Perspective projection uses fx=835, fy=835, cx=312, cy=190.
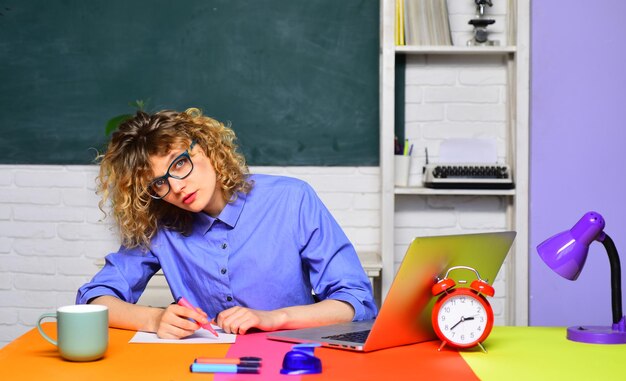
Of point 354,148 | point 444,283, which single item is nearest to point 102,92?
point 354,148

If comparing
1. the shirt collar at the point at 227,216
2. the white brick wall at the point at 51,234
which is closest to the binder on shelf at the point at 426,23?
the white brick wall at the point at 51,234

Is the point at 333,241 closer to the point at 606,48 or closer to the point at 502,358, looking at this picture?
the point at 502,358

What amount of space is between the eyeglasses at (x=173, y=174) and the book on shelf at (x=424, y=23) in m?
1.60

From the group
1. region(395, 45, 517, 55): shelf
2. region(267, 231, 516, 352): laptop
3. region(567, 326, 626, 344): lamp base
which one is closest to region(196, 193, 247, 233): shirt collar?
region(267, 231, 516, 352): laptop

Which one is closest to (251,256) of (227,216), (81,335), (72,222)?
(227,216)

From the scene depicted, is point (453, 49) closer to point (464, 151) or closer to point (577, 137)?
point (464, 151)

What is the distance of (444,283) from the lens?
159cm

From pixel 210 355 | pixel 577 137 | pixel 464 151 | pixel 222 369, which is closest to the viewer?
pixel 222 369

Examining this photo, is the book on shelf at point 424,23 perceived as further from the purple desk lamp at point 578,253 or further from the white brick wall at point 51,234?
the purple desk lamp at point 578,253

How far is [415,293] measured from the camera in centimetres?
157

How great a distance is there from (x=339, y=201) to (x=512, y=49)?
36.8 inches

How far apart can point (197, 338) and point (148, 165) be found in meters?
0.47

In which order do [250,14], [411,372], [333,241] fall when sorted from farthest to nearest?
[250,14]
[333,241]
[411,372]

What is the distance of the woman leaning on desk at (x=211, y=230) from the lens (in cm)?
195
